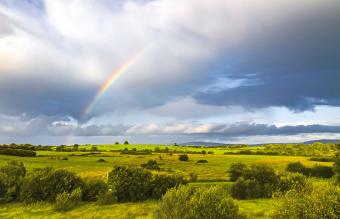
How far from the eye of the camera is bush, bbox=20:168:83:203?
51.5m

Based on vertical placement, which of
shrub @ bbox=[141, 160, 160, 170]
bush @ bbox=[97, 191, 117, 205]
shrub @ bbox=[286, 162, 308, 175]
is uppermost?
shrub @ bbox=[141, 160, 160, 170]

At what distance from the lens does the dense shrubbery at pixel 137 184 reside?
171 ft

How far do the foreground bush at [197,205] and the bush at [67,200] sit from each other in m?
22.3

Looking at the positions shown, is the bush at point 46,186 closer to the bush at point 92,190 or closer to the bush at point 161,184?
the bush at point 92,190

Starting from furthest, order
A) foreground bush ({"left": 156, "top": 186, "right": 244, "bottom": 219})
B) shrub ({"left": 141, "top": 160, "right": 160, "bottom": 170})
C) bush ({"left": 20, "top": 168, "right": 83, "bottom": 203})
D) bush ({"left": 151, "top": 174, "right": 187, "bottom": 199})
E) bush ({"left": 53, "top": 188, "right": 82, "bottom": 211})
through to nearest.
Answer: shrub ({"left": 141, "top": 160, "right": 160, "bottom": 170})
bush ({"left": 151, "top": 174, "right": 187, "bottom": 199})
bush ({"left": 20, "top": 168, "right": 83, "bottom": 203})
bush ({"left": 53, "top": 188, "right": 82, "bottom": 211})
foreground bush ({"left": 156, "top": 186, "right": 244, "bottom": 219})

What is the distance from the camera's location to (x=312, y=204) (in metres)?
24.2

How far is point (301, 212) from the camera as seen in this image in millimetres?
24609

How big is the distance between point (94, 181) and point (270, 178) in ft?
98.0

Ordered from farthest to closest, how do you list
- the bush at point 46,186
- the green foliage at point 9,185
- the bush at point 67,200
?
the green foliage at point 9,185, the bush at point 46,186, the bush at point 67,200

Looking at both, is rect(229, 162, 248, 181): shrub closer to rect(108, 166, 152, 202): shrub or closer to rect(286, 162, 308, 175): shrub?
rect(286, 162, 308, 175): shrub

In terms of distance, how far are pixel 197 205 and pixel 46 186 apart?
32362 millimetres

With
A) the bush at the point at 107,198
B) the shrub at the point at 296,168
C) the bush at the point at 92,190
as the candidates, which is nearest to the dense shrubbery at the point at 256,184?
the bush at the point at 107,198

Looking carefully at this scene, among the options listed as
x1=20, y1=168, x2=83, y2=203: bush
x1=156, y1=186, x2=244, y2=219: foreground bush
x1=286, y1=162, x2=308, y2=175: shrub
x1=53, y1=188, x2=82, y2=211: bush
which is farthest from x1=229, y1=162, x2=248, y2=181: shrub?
x1=156, y1=186, x2=244, y2=219: foreground bush

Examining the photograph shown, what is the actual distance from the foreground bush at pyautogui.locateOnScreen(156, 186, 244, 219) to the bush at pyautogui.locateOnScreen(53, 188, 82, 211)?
2231cm
